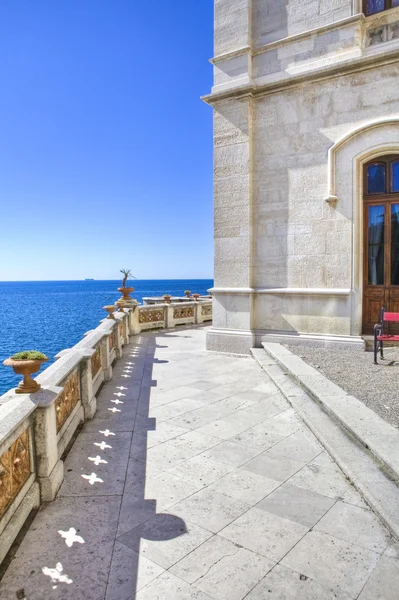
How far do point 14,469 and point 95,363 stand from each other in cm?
388

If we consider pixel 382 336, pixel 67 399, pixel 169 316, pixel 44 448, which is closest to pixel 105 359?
pixel 67 399

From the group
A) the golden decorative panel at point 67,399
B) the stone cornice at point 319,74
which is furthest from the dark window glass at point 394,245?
the golden decorative panel at point 67,399

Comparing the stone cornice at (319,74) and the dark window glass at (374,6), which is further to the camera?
the dark window glass at (374,6)

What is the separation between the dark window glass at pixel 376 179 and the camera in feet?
29.3

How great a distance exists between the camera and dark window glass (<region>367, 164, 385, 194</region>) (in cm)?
894

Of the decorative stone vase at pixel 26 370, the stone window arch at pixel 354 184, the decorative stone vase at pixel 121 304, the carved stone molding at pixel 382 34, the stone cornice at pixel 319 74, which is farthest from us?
the decorative stone vase at pixel 121 304

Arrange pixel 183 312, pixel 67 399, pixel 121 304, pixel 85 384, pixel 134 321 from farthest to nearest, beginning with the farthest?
pixel 183 312 < pixel 134 321 < pixel 121 304 < pixel 85 384 < pixel 67 399

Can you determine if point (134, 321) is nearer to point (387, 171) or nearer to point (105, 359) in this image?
point (105, 359)

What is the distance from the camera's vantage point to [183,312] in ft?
54.5

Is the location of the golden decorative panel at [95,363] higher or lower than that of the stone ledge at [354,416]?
higher

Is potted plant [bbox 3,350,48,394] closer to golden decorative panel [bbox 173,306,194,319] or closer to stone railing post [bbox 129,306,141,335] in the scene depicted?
stone railing post [bbox 129,306,141,335]

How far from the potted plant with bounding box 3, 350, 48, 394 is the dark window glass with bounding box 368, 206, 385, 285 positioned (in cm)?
760

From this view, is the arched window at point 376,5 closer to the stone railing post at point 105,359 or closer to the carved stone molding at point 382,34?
the carved stone molding at point 382,34

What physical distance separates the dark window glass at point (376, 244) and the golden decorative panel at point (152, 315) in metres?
8.37
